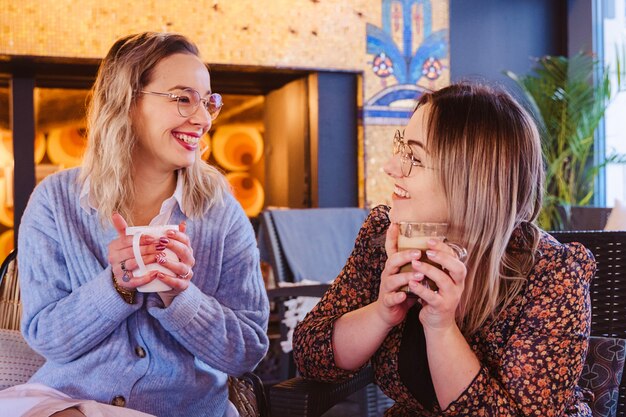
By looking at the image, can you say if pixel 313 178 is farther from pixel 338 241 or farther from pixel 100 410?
pixel 100 410

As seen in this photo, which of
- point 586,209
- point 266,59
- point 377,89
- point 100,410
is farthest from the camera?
point 377,89

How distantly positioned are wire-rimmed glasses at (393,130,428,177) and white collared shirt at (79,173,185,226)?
60 centimetres

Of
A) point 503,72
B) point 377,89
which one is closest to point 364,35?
point 377,89

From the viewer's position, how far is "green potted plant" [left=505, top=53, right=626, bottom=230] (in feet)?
21.6

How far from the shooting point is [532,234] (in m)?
1.66

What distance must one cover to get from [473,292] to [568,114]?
5482 mm

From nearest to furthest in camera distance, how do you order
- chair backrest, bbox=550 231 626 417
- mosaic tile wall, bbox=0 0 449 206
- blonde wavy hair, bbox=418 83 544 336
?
blonde wavy hair, bbox=418 83 544 336 < chair backrest, bbox=550 231 626 417 < mosaic tile wall, bbox=0 0 449 206

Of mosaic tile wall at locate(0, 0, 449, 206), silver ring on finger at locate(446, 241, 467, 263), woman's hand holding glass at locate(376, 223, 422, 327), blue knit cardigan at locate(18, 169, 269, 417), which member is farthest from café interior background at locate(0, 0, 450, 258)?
silver ring on finger at locate(446, 241, 467, 263)

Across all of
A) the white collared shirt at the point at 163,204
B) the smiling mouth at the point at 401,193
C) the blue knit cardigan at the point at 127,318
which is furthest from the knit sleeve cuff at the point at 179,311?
the smiling mouth at the point at 401,193

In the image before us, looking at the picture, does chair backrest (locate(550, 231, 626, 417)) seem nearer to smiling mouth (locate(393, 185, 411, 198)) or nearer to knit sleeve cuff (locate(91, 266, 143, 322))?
smiling mouth (locate(393, 185, 411, 198))

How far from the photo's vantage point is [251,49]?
6129 millimetres

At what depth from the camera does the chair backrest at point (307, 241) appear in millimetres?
3969

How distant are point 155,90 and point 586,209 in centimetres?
346

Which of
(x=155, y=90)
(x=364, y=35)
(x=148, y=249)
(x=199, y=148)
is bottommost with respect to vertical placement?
(x=148, y=249)
